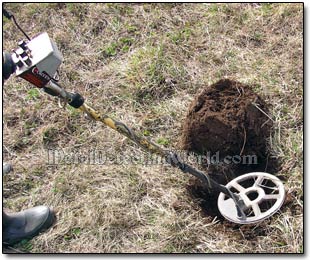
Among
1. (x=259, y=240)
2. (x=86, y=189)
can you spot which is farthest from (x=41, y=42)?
(x=259, y=240)

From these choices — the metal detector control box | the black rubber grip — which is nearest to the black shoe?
the black rubber grip

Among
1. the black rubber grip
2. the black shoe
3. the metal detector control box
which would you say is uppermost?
the metal detector control box

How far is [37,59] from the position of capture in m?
1.93

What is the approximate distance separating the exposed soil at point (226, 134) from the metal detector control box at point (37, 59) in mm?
1012

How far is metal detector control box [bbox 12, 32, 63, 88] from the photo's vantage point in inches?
75.7

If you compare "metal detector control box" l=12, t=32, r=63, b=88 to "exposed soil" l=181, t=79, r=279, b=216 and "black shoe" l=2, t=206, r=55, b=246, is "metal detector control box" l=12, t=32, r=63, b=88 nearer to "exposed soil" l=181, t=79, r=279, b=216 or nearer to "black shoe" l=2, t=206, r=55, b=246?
"black shoe" l=2, t=206, r=55, b=246

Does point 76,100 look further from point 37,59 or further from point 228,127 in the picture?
point 228,127

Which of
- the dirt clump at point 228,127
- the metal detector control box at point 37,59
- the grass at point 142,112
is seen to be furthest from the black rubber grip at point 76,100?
the dirt clump at point 228,127

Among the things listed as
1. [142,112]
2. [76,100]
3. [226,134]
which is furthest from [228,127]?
[76,100]

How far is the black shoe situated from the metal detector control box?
2.70 ft

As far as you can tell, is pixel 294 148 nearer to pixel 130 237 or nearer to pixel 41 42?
pixel 130 237

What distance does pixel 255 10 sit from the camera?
11.3ft

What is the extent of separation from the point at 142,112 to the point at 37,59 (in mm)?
1144

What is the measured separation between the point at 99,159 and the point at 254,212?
0.93 metres
